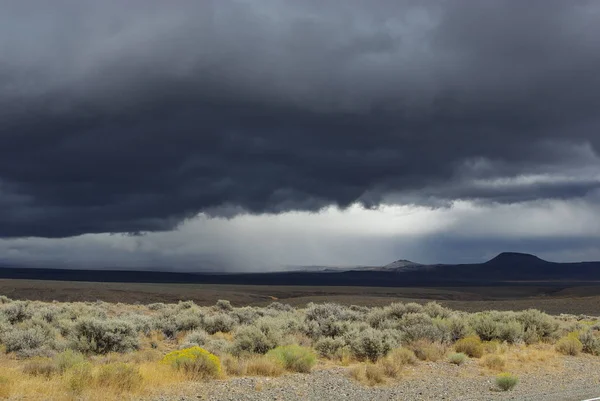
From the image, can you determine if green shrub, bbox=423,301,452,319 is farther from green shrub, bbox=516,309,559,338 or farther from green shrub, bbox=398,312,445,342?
green shrub, bbox=398,312,445,342

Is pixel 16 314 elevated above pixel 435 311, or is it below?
above

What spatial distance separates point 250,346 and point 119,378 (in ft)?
25.1

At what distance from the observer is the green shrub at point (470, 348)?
22578 millimetres

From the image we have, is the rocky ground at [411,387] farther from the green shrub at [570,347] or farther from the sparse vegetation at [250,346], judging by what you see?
the green shrub at [570,347]

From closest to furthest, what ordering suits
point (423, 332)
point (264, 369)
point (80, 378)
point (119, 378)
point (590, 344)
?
point (80, 378) < point (119, 378) < point (264, 369) < point (423, 332) < point (590, 344)

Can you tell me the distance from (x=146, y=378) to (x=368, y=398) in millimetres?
5728

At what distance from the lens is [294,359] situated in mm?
17578

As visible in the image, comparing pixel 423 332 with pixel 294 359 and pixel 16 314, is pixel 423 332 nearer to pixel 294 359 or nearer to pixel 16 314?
pixel 294 359

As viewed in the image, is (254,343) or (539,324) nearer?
(254,343)

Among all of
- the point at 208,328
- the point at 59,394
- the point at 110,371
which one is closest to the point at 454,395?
the point at 110,371

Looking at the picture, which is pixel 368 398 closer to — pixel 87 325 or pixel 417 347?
pixel 417 347

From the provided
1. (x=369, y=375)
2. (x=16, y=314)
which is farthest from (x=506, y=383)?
(x=16, y=314)

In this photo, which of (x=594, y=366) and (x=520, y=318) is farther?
(x=520, y=318)

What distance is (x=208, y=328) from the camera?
93.1 feet
